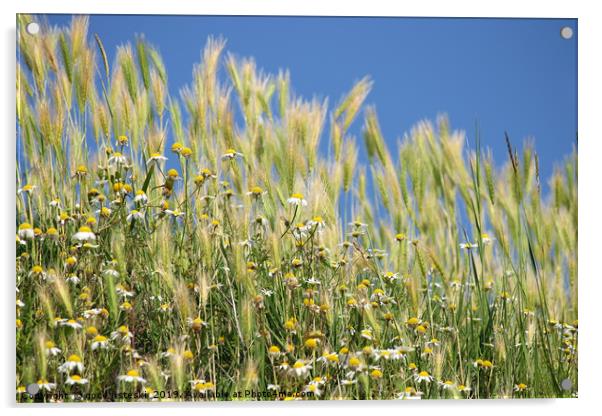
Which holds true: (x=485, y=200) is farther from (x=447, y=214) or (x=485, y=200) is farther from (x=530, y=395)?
(x=530, y=395)

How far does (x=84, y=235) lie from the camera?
232 cm

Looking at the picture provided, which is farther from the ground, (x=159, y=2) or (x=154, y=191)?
(x=159, y=2)

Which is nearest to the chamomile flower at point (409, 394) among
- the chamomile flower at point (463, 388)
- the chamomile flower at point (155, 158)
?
the chamomile flower at point (463, 388)

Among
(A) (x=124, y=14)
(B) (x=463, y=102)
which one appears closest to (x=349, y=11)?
(B) (x=463, y=102)

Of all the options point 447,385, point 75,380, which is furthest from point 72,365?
point 447,385

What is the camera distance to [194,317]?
234cm

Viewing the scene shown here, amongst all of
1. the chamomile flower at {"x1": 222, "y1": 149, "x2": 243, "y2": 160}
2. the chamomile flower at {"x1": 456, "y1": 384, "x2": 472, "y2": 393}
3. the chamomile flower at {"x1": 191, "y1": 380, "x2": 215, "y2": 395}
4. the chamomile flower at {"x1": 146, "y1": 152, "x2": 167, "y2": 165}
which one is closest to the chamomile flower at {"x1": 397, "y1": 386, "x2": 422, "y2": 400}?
the chamomile flower at {"x1": 456, "y1": 384, "x2": 472, "y2": 393}

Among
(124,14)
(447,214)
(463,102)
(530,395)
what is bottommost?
(530,395)

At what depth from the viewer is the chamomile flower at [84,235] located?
232 cm

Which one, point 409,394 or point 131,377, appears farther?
point 409,394

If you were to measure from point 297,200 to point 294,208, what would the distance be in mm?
29

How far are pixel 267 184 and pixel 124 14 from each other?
2.05 feet

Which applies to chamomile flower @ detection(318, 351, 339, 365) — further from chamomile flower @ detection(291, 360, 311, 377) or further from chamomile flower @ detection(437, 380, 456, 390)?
chamomile flower @ detection(437, 380, 456, 390)

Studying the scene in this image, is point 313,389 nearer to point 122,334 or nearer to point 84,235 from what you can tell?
point 122,334
